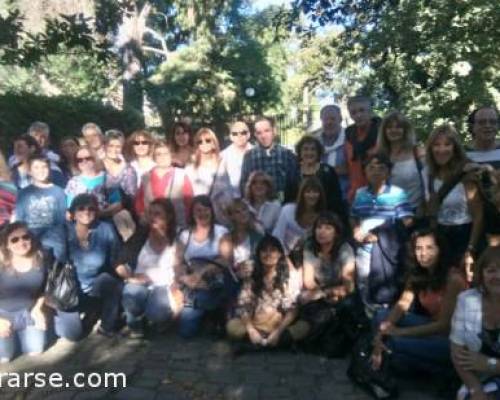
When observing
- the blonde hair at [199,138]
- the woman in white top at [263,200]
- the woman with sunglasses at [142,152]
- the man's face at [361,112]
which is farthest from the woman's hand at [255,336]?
the man's face at [361,112]

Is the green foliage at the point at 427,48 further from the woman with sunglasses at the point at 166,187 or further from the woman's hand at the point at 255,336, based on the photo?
the woman's hand at the point at 255,336

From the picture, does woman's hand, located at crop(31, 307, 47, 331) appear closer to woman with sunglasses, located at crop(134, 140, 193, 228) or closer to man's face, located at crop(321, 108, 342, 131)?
woman with sunglasses, located at crop(134, 140, 193, 228)

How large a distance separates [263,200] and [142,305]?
5.09ft

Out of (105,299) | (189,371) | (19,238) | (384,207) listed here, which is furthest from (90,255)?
(384,207)

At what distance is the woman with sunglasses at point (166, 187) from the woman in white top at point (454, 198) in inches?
98.0

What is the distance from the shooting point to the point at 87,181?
6.47 metres

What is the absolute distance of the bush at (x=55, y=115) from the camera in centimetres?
1048

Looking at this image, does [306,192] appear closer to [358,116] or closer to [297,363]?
[358,116]

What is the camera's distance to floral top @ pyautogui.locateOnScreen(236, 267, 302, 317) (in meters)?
5.18

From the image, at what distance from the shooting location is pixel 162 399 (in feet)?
13.9

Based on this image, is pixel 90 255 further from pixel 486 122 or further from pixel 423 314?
pixel 486 122

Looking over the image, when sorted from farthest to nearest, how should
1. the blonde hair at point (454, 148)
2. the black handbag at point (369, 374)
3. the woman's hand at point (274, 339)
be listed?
the woman's hand at point (274, 339)
the blonde hair at point (454, 148)
the black handbag at point (369, 374)

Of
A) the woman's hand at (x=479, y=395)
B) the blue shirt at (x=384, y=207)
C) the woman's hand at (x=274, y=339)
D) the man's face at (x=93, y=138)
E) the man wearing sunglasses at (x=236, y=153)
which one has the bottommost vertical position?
the woman's hand at (x=479, y=395)

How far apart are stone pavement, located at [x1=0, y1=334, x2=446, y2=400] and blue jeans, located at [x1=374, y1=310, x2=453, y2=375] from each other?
167mm
